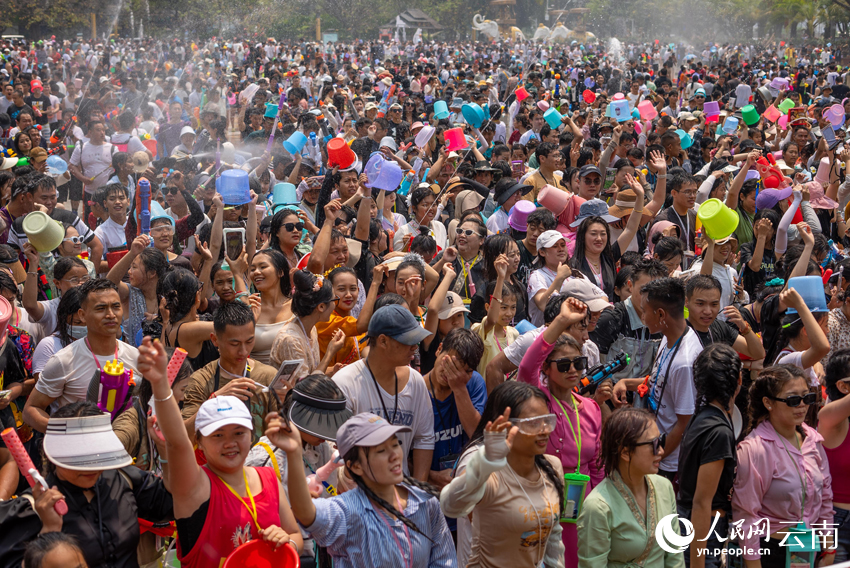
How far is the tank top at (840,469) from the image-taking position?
3.77 metres

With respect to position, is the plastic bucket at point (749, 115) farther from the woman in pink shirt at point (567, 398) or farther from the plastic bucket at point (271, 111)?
the woman in pink shirt at point (567, 398)

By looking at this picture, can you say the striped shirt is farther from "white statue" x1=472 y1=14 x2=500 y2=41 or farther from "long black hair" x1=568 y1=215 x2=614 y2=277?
"white statue" x1=472 y1=14 x2=500 y2=41

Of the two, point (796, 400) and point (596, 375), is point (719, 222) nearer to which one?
point (596, 375)

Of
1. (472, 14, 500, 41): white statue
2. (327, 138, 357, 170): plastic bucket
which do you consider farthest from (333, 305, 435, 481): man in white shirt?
(472, 14, 500, 41): white statue

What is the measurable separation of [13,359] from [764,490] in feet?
12.1

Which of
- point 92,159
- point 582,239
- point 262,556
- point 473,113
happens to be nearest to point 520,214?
point 582,239

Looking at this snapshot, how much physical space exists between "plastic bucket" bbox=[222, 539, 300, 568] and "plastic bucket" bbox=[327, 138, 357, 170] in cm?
502

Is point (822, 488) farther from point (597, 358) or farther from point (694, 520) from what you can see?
point (597, 358)

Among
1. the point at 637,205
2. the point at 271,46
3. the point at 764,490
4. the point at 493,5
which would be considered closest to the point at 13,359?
the point at 764,490

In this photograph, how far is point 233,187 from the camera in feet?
19.5

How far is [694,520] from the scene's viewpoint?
345cm

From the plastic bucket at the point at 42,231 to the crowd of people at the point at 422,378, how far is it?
27 mm

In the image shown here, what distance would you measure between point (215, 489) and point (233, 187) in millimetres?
3473

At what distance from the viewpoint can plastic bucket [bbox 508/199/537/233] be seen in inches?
260
